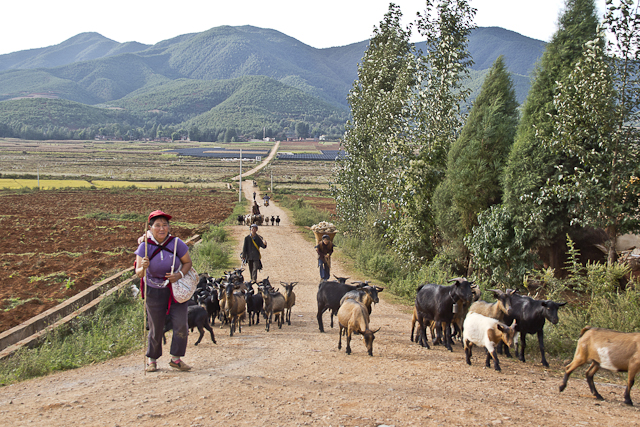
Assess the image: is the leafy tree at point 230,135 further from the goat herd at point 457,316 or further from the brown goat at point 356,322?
the brown goat at point 356,322

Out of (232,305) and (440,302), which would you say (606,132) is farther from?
(232,305)

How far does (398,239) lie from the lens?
15.6 metres

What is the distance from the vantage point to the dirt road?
5.05 m

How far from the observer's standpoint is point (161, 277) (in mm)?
6375

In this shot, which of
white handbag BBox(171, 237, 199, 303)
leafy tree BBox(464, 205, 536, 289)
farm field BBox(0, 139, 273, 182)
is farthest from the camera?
farm field BBox(0, 139, 273, 182)

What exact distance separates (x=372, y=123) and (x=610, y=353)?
1614cm

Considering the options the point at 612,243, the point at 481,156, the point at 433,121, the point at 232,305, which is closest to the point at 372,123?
the point at 433,121

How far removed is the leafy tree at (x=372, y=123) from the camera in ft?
63.1

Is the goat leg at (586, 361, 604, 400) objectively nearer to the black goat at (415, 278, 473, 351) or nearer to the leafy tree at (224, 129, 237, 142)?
the black goat at (415, 278, 473, 351)

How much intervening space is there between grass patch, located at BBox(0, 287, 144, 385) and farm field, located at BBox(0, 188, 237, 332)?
1632 mm

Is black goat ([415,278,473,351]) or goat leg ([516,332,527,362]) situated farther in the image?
black goat ([415,278,473,351])

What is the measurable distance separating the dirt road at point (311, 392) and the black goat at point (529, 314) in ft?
1.54

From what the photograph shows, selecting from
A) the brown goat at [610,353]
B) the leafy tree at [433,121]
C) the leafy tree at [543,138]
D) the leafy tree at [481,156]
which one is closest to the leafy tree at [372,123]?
the leafy tree at [433,121]

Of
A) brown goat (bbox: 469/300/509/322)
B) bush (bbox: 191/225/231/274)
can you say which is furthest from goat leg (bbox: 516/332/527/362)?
bush (bbox: 191/225/231/274)
